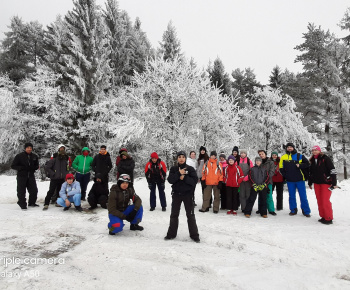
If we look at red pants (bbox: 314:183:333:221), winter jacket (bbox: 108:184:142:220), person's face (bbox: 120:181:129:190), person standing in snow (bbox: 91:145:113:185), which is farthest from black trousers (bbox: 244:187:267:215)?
person standing in snow (bbox: 91:145:113:185)

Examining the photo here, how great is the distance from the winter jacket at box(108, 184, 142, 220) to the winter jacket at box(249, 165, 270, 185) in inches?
137

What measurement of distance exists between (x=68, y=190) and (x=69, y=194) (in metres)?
0.15

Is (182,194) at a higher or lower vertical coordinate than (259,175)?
lower

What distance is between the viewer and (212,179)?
746cm

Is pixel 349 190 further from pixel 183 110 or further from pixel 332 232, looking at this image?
pixel 183 110

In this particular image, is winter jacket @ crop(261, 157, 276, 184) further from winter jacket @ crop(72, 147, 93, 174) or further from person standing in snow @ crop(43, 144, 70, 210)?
person standing in snow @ crop(43, 144, 70, 210)

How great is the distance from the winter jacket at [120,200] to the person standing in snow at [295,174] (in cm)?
439

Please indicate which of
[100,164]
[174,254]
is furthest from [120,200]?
[100,164]

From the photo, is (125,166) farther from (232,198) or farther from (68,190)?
(232,198)

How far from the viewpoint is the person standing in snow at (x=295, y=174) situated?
673cm

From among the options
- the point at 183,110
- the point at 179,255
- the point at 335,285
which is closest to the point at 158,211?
the point at 179,255

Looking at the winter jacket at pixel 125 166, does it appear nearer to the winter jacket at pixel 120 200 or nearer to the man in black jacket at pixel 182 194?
the winter jacket at pixel 120 200

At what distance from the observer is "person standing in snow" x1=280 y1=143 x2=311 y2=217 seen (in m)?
6.73

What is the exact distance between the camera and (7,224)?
560 centimetres
